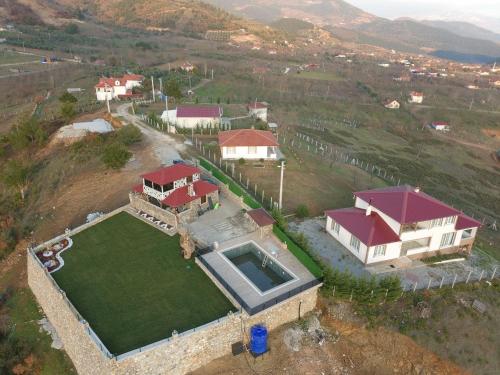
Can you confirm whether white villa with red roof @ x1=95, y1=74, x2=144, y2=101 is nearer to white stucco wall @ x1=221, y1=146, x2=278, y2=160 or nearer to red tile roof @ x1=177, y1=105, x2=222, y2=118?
red tile roof @ x1=177, y1=105, x2=222, y2=118

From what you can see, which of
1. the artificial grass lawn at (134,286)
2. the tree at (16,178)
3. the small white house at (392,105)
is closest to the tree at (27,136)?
the tree at (16,178)

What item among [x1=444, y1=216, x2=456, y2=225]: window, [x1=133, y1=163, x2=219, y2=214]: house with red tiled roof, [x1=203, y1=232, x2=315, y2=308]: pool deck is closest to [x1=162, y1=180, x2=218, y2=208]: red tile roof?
[x1=133, y1=163, x2=219, y2=214]: house with red tiled roof

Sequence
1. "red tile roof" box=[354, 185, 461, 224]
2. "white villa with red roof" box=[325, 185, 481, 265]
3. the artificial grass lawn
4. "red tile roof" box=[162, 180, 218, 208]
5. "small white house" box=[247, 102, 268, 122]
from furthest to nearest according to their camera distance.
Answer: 1. "small white house" box=[247, 102, 268, 122]
2. "red tile roof" box=[162, 180, 218, 208]
3. "red tile roof" box=[354, 185, 461, 224]
4. "white villa with red roof" box=[325, 185, 481, 265]
5. the artificial grass lawn

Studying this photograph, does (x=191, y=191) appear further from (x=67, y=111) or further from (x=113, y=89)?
(x=113, y=89)

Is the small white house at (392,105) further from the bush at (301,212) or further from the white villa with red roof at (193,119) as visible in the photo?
the bush at (301,212)

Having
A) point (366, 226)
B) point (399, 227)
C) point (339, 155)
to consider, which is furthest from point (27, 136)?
point (399, 227)

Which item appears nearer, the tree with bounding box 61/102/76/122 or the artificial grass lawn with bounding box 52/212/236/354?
the artificial grass lawn with bounding box 52/212/236/354

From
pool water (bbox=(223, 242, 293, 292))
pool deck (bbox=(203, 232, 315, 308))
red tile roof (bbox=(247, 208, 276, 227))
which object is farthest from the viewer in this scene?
red tile roof (bbox=(247, 208, 276, 227))
